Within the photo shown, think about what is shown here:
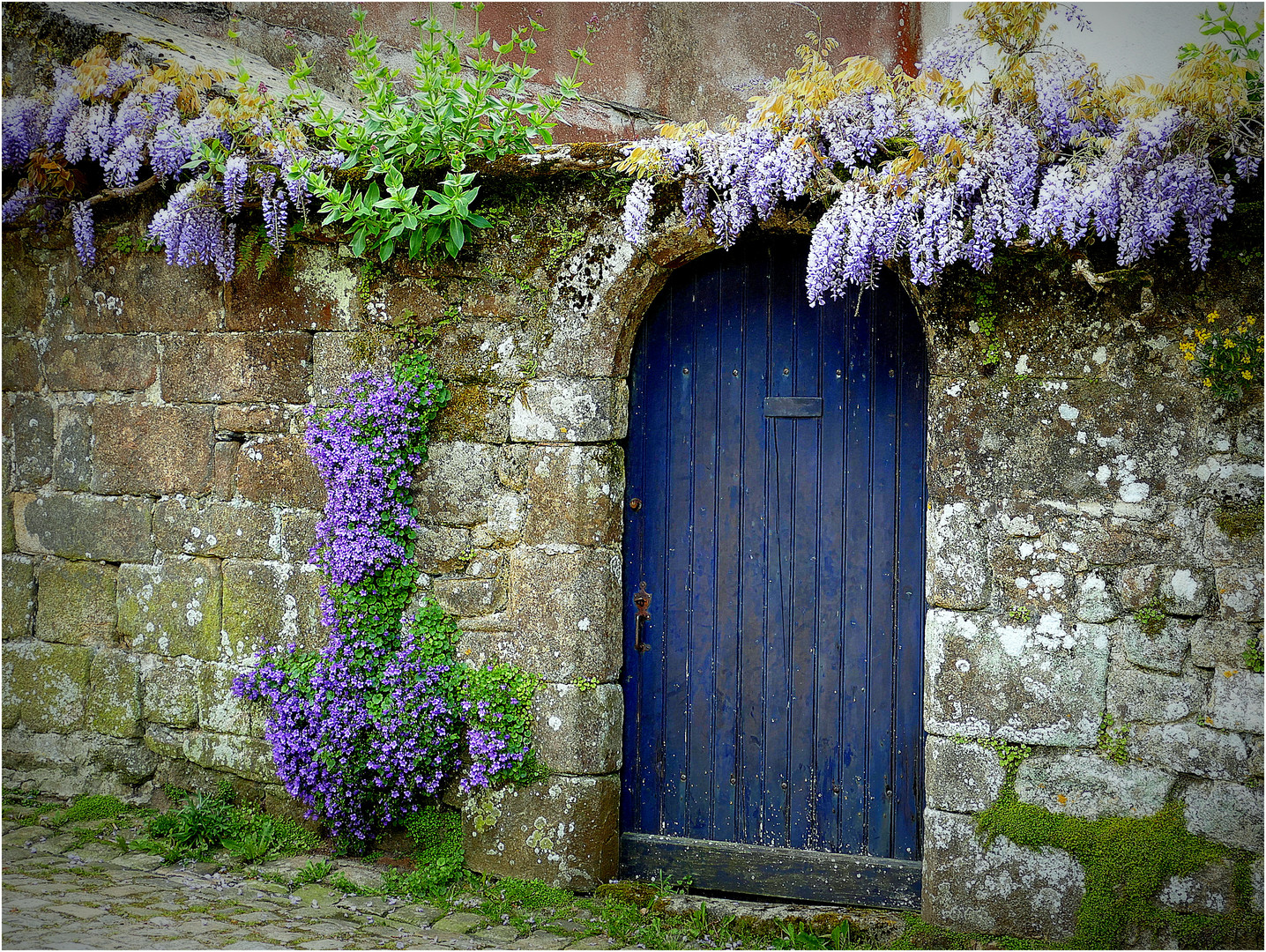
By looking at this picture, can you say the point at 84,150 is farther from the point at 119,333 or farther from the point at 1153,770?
the point at 1153,770

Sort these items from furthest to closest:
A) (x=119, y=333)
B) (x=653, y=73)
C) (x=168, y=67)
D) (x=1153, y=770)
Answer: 1. (x=653, y=73)
2. (x=119, y=333)
3. (x=168, y=67)
4. (x=1153, y=770)

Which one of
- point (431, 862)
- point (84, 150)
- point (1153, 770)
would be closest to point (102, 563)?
point (84, 150)

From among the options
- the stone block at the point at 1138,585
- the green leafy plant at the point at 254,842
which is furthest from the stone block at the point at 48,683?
the stone block at the point at 1138,585

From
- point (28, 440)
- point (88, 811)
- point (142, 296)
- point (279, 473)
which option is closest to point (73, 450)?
point (28, 440)

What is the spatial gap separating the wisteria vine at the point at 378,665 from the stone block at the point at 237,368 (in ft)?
0.85

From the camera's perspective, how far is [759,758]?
3.57 metres

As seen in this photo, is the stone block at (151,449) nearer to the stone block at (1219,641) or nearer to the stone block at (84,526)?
the stone block at (84,526)

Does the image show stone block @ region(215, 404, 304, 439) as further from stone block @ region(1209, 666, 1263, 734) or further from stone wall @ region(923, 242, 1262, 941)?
stone block @ region(1209, 666, 1263, 734)

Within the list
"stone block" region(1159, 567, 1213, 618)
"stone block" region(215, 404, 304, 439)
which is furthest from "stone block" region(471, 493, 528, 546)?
"stone block" region(1159, 567, 1213, 618)

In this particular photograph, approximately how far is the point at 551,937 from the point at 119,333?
300 centimetres

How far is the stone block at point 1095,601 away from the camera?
9.85 feet

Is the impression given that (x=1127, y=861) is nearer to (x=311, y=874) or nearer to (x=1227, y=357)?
(x=1227, y=357)

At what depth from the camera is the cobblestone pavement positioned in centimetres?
302

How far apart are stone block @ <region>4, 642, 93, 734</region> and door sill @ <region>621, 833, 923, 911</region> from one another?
2.44 m
